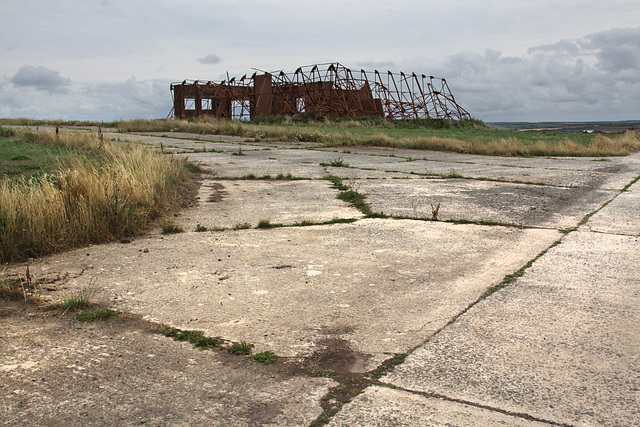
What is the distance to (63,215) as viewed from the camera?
17.0 feet

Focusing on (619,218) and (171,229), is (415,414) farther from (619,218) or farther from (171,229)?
(619,218)

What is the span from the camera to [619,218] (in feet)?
21.3

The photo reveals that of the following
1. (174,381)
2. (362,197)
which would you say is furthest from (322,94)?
(174,381)

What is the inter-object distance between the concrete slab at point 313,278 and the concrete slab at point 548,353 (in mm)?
216

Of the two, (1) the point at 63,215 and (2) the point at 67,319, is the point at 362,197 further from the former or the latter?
(2) the point at 67,319

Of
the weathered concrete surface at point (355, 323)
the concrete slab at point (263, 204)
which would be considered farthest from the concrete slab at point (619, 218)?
the concrete slab at point (263, 204)

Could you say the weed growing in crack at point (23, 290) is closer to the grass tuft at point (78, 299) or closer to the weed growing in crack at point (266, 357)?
the grass tuft at point (78, 299)

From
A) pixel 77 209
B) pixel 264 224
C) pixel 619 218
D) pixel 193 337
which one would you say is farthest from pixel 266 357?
pixel 619 218

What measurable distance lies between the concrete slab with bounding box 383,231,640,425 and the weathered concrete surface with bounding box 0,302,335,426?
61cm

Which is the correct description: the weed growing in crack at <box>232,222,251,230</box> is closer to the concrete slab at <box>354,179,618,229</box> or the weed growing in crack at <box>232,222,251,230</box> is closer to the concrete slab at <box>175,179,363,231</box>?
the concrete slab at <box>175,179,363,231</box>

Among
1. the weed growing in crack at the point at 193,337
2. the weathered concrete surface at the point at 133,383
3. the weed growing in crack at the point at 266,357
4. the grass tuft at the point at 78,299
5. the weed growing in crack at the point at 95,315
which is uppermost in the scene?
the grass tuft at the point at 78,299

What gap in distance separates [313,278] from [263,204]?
133 inches

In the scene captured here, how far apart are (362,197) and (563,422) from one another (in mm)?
5819

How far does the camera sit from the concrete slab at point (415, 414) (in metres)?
2.29
